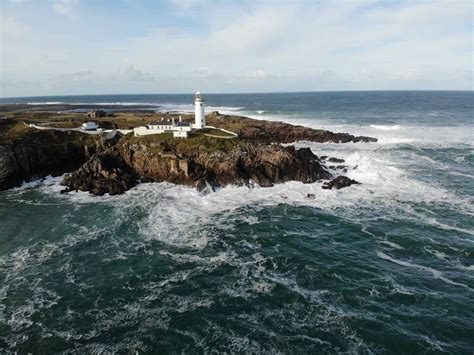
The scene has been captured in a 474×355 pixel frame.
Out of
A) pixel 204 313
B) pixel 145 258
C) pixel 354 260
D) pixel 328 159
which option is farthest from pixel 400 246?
pixel 328 159

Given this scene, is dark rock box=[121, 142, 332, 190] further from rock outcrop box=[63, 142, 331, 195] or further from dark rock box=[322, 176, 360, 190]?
dark rock box=[322, 176, 360, 190]

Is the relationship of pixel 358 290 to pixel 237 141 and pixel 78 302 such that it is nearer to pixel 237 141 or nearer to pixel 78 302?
pixel 78 302

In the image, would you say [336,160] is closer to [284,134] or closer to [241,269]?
[284,134]

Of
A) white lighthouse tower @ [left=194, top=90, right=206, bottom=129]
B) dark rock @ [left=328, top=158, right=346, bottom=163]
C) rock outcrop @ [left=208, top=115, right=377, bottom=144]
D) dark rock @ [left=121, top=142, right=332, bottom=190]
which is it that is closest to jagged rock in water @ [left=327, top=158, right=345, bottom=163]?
dark rock @ [left=328, top=158, right=346, bottom=163]

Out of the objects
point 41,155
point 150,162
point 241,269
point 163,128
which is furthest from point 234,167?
point 41,155

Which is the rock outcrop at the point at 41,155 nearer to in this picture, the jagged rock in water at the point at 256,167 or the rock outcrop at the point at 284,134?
the jagged rock in water at the point at 256,167

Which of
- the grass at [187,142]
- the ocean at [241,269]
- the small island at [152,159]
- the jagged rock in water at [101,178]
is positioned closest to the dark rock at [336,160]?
the small island at [152,159]

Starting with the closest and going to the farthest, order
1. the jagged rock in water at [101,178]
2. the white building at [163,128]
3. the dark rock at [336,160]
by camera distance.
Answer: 1. the jagged rock in water at [101,178]
2. the dark rock at [336,160]
3. the white building at [163,128]
